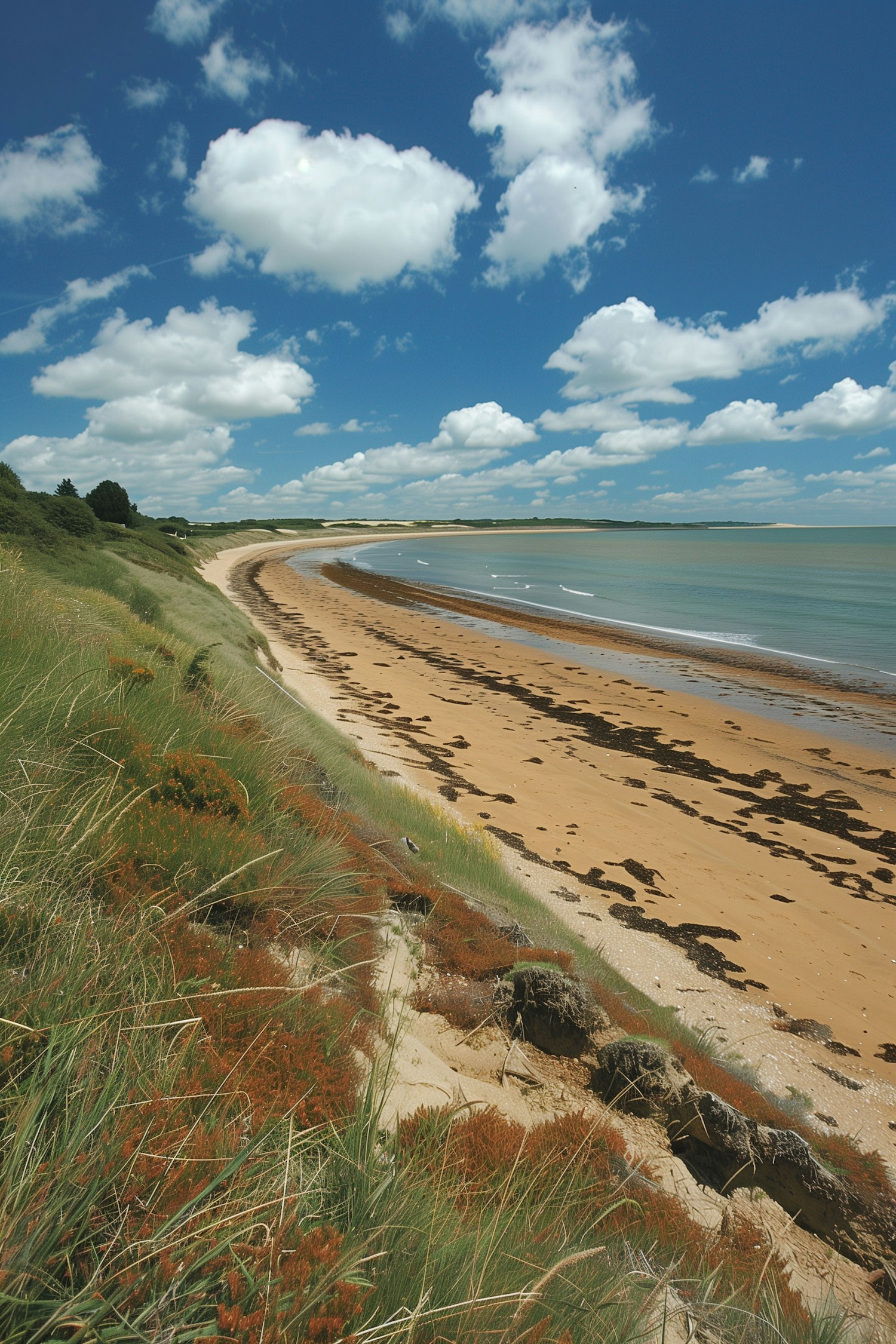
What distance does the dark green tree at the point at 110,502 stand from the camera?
125ft

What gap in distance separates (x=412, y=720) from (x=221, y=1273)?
12774mm

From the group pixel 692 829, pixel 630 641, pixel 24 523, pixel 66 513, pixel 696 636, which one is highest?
Result: pixel 66 513

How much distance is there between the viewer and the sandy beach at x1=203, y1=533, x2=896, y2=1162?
603 centimetres

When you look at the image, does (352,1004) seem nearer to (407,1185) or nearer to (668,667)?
(407,1185)

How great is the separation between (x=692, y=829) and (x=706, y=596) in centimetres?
3757

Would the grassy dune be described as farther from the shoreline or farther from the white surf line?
the white surf line

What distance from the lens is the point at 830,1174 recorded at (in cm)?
365

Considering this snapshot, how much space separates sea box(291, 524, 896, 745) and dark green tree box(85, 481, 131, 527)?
2012 cm

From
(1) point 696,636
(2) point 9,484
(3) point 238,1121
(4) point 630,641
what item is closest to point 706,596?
(1) point 696,636

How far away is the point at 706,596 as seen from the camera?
44.1m

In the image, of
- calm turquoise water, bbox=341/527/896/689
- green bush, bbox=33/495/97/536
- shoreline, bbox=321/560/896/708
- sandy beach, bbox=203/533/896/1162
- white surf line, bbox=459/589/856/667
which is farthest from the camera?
calm turquoise water, bbox=341/527/896/689

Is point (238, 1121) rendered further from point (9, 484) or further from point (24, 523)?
point (9, 484)

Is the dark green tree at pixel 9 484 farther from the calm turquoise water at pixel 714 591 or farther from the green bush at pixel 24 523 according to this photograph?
the calm turquoise water at pixel 714 591

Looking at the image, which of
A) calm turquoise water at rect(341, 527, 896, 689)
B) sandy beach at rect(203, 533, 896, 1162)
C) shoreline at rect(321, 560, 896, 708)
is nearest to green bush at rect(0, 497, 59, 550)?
sandy beach at rect(203, 533, 896, 1162)
